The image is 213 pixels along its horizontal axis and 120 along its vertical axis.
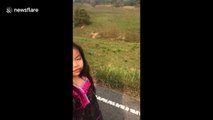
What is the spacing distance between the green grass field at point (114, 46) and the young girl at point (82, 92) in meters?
0.10

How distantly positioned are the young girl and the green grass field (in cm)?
10

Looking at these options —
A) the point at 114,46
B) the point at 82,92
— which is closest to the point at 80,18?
the point at 114,46

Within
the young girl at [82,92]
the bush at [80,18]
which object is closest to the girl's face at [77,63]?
the young girl at [82,92]

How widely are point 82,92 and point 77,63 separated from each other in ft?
1.44

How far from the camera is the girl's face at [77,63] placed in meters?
4.58

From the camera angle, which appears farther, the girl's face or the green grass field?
the girl's face

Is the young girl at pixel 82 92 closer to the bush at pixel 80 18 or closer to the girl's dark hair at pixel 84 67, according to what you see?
the girl's dark hair at pixel 84 67

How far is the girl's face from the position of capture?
4578 mm
